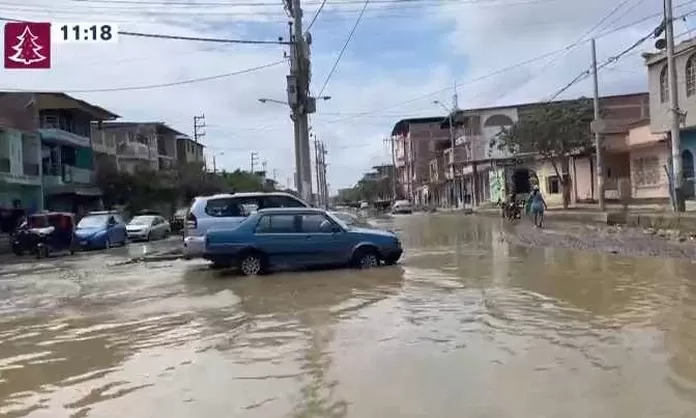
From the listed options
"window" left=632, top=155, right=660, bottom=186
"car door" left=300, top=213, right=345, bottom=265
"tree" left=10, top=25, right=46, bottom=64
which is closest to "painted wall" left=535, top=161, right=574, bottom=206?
"window" left=632, top=155, right=660, bottom=186

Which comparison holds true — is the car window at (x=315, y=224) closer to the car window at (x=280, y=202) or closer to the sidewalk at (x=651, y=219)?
the car window at (x=280, y=202)

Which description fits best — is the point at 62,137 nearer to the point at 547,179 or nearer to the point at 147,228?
the point at 147,228

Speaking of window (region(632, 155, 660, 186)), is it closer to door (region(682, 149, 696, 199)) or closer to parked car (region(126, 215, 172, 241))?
door (region(682, 149, 696, 199))

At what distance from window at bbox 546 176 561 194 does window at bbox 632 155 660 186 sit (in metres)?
15.0

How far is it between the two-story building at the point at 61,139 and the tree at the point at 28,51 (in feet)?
108

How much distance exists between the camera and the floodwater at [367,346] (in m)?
6.84

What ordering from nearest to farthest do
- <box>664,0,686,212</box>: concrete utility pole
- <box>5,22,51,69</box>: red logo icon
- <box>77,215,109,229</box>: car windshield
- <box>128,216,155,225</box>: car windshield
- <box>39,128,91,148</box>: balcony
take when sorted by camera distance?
1. <box>5,22,51,69</box>: red logo icon
2. <box>664,0,686,212</box>: concrete utility pole
3. <box>77,215,109,229</box>: car windshield
4. <box>128,216,155,225</box>: car windshield
5. <box>39,128,91,148</box>: balcony

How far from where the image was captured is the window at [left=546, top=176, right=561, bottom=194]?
60.7 meters

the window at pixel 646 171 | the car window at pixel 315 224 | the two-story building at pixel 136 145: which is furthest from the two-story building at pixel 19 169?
the window at pixel 646 171

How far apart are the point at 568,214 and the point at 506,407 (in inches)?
1375

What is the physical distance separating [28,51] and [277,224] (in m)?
6.50

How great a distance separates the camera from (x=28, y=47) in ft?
58.5

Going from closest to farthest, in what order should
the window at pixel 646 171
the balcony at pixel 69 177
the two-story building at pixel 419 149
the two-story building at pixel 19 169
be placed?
the window at pixel 646 171 → the two-story building at pixel 19 169 → the balcony at pixel 69 177 → the two-story building at pixel 419 149

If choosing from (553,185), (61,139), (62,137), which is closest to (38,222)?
(62,137)
